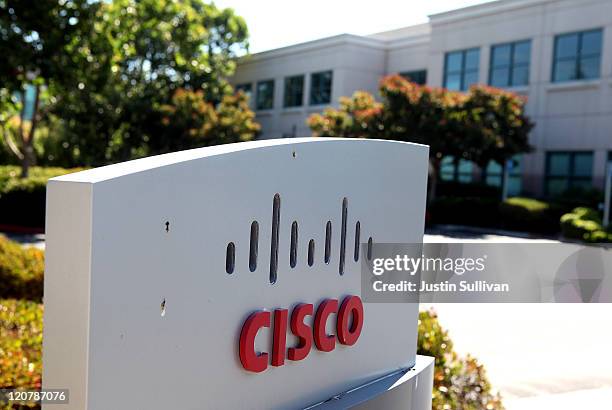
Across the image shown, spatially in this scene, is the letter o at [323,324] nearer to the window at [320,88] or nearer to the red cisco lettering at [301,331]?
the red cisco lettering at [301,331]

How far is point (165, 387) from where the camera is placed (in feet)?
8.87

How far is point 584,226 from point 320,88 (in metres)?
20.9

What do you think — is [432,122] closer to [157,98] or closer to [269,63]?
[157,98]

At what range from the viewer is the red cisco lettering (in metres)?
3.06

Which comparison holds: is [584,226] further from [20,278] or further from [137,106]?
[137,106]

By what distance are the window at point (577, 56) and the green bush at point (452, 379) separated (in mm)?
24988

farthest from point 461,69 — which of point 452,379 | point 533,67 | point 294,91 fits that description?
point 452,379

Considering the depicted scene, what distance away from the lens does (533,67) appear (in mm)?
30406

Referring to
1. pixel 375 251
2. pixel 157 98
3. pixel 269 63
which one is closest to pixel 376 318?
pixel 375 251

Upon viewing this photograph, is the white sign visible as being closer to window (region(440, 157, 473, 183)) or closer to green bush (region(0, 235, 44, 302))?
green bush (region(0, 235, 44, 302))

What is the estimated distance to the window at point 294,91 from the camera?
4203 centimetres

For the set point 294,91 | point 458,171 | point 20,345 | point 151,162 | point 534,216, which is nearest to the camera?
point 151,162

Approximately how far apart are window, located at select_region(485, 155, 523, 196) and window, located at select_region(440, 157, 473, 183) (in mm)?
1064

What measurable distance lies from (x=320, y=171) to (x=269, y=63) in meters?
41.5
